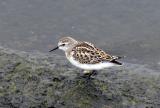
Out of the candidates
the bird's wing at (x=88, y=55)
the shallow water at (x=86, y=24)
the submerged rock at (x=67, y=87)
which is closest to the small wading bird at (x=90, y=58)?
the bird's wing at (x=88, y=55)

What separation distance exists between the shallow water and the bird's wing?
6591 millimetres

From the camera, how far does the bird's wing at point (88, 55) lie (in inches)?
343

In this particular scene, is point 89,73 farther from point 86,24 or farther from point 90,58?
point 86,24

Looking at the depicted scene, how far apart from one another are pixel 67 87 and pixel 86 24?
897 centimetres

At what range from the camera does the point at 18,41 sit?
1661 centimetres

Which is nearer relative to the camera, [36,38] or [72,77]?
[72,77]

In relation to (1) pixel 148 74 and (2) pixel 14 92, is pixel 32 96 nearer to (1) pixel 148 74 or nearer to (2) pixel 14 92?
(2) pixel 14 92

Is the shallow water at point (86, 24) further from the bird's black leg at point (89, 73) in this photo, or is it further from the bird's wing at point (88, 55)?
the bird's wing at point (88, 55)

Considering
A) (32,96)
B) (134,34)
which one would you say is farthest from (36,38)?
(32,96)

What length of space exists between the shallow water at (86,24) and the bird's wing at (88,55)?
659 cm

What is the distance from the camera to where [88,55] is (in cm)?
882

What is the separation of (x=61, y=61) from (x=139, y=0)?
9.02 metres

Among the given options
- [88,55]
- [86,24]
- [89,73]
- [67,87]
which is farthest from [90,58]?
[86,24]

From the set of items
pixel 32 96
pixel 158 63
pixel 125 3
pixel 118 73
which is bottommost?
pixel 32 96
